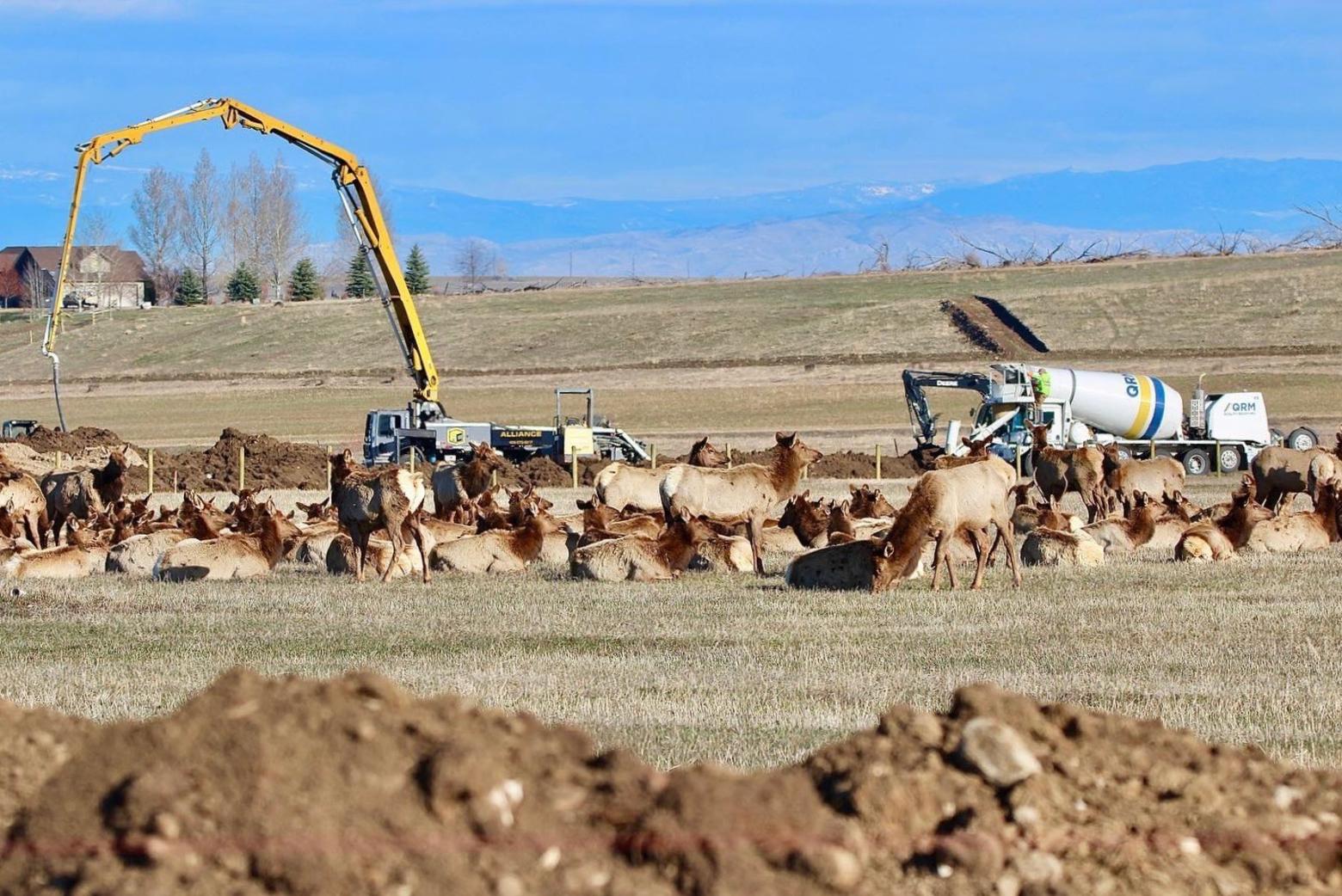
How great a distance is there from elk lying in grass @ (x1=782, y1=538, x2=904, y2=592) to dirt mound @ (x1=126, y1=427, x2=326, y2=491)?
22751mm

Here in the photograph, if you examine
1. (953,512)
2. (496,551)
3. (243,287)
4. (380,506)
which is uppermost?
(243,287)

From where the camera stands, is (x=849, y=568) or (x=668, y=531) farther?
(x=668, y=531)

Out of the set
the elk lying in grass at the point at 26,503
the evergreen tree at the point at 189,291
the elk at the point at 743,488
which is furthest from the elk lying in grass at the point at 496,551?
the evergreen tree at the point at 189,291

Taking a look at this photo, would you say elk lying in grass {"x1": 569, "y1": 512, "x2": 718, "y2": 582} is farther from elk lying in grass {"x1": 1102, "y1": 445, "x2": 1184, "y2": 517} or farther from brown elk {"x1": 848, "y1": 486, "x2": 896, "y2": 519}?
elk lying in grass {"x1": 1102, "y1": 445, "x2": 1184, "y2": 517}

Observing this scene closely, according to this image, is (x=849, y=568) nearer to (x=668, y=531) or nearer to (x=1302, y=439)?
(x=668, y=531)

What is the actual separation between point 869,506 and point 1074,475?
5.00 metres

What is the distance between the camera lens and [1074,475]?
27.7 metres

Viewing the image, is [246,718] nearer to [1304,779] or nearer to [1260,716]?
[1304,779]

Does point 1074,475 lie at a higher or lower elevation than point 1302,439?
higher

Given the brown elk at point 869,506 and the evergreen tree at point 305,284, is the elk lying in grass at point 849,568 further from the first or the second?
the evergreen tree at point 305,284

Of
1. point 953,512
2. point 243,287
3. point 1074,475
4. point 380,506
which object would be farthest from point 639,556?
point 243,287

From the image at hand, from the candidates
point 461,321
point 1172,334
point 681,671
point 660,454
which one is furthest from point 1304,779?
point 461,321

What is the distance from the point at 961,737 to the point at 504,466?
33522 millimetres

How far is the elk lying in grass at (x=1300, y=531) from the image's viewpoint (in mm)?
20422
